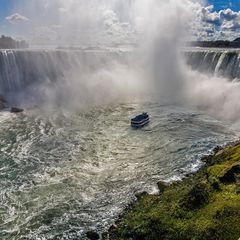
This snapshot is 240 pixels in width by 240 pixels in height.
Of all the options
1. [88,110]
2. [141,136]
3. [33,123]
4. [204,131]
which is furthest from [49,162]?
[88,110]

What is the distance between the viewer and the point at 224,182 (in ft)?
79.6

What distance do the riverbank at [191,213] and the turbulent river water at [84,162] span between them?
2.17 m

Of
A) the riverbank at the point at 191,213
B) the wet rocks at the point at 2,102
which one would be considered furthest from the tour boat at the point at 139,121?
the wet rocks at the point at 2,102

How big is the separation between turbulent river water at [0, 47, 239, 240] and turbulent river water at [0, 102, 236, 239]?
0.07m

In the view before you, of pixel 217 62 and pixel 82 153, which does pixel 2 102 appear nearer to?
pixel 82 153

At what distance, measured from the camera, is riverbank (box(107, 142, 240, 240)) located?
740 inches

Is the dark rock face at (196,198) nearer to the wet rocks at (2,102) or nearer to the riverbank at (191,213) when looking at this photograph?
the riverbank at (191,213)

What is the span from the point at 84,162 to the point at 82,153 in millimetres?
2552

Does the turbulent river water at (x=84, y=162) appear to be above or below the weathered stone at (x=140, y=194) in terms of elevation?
below

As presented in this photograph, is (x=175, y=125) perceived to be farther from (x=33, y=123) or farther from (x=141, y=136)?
(x=33, y=123)

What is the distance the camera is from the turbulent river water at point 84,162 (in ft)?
81.7

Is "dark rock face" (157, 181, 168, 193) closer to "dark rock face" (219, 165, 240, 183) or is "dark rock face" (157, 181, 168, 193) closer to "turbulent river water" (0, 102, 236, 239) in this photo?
"turbulent river water" (0, 102, 236, 239)

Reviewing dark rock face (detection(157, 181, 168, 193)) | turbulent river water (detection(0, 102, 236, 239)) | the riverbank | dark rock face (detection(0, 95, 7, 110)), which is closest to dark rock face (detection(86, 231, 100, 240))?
turbulent river water (detection(0, 102, 236, 239))

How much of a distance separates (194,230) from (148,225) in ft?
9.52
